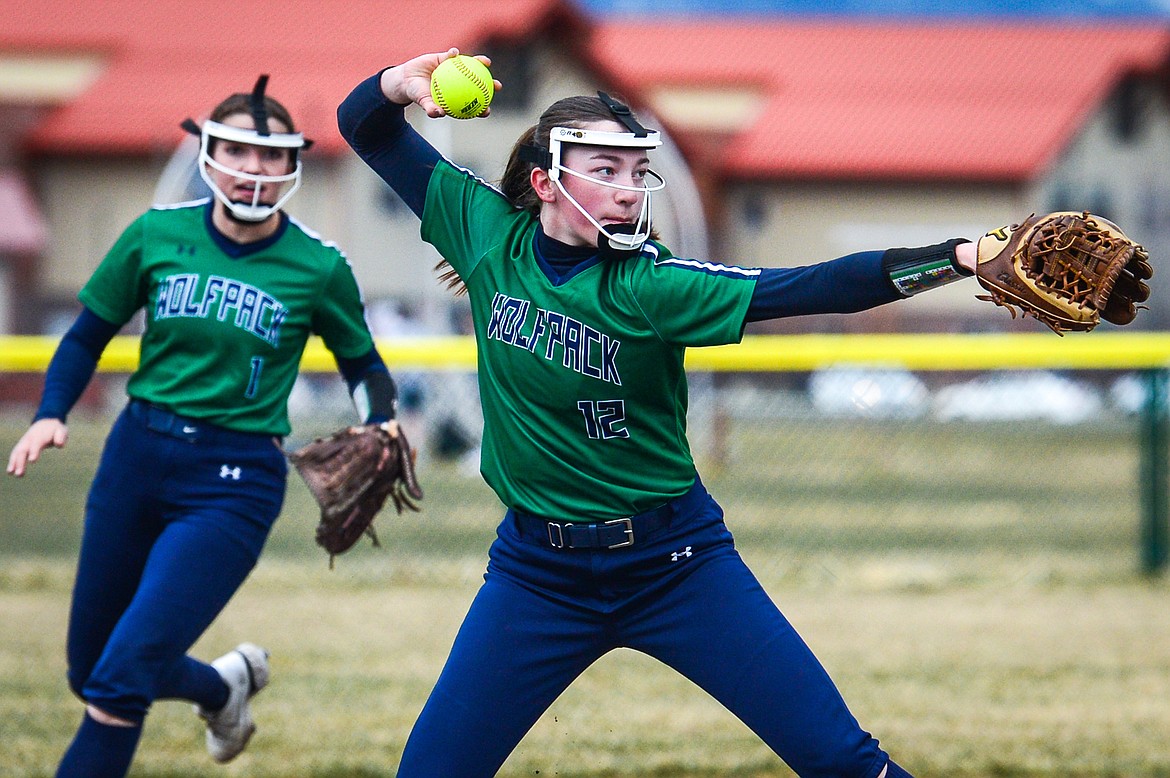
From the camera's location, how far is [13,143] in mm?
26016

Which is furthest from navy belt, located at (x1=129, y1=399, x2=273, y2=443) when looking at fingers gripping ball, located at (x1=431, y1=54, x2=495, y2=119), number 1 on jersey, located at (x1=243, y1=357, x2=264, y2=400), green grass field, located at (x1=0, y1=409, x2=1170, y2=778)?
green grass field, located at (x1=0, y1=409, x2=1170, y2=778)

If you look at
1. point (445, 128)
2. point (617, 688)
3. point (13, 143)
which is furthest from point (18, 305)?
point (617, 688)

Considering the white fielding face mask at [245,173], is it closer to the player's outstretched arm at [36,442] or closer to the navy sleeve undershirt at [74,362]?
the navy sleeve undershirt at [74,362]

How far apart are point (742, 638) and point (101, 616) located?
1938mm

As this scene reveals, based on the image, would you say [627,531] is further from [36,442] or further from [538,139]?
[36,442]

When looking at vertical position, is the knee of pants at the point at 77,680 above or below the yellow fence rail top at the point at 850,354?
below

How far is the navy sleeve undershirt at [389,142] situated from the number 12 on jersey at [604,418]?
2.43 ft

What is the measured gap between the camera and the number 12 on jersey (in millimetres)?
3156

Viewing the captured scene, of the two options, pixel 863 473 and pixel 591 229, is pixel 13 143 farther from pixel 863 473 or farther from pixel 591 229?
pixel 591 229

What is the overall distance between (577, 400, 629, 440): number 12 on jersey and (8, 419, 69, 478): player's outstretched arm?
5.03 feet

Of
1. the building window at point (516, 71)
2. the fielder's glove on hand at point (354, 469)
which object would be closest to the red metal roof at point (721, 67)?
the building window at point (516, 71)

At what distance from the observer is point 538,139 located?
330 cm

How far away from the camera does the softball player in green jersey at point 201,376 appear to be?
3.96 m

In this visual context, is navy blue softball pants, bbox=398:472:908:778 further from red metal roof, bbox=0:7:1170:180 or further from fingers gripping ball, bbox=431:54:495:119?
red metal roof, bbox=0:7:1170:180
